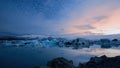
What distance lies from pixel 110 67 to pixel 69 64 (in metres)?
2.81

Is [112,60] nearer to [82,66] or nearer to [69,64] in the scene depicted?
[82,66]

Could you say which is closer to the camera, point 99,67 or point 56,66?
point 99,67

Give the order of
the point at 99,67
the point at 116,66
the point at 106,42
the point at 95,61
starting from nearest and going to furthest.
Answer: the point at 116,66
the point at 99,67
the point at 95,61
the point at 106,42

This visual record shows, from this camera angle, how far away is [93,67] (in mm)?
9211

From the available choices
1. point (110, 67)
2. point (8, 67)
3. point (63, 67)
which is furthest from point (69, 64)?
A: point (8, 67)

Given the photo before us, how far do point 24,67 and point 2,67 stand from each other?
1874 mm

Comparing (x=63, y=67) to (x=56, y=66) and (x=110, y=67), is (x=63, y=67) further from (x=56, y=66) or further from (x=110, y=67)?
(x=110, y=67)

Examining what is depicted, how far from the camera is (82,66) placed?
10.1m

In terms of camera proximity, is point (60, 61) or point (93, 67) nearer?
point (93, 67)

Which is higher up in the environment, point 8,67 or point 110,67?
point 110,67

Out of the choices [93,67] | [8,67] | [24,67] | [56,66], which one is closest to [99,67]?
[93,67]

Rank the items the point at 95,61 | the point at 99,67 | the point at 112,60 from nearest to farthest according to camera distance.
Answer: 1. the point at 99,67
2. the point at 112,60
3. the point at 95,61

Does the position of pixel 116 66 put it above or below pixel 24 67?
above

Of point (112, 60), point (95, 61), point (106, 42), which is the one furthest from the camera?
point (106, 42)
